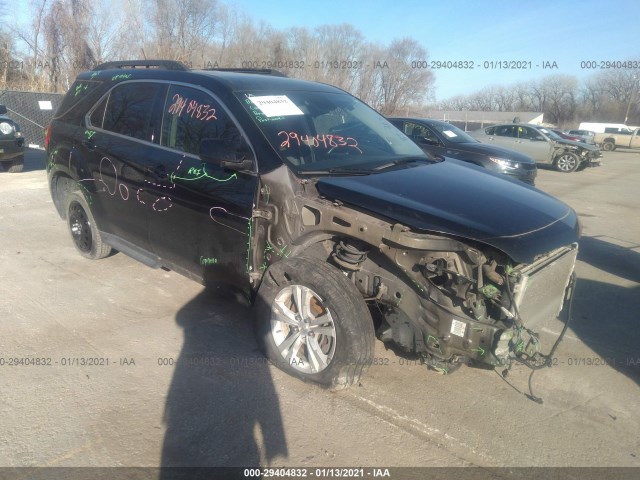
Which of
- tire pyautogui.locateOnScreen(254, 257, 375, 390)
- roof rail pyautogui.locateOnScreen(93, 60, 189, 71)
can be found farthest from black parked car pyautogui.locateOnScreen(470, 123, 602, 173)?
tire pyautogui.locateOnScreen(254, 257, 375, 390)

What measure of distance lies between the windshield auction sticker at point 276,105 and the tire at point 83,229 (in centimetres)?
238

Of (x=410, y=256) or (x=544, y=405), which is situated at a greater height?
(x=410, y=256)

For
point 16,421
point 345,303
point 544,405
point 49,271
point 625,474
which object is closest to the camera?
point 625,474

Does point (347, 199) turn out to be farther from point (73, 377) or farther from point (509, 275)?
point (73, 377)

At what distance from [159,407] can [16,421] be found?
77cm

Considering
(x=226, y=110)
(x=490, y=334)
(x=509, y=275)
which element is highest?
(x=226, y=110)

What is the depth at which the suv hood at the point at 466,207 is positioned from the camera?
8.92ft

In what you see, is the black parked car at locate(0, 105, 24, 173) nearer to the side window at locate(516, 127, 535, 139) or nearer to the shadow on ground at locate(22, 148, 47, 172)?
the shadow on ground at locate(22, 148, 47, 172)

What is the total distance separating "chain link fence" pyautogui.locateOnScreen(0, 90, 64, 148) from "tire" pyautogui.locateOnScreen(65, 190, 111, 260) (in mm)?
9516

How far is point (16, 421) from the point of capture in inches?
110

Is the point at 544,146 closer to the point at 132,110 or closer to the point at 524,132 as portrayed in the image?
the point at 524,132

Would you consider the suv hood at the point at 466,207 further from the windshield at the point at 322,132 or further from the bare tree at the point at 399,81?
the bare tree at the point at 399,81

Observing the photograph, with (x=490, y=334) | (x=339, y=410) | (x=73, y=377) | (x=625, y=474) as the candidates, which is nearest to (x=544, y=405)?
(x=625, y=474)

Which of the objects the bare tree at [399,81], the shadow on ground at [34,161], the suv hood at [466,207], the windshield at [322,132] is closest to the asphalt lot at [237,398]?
the suv hood at [466,207]
